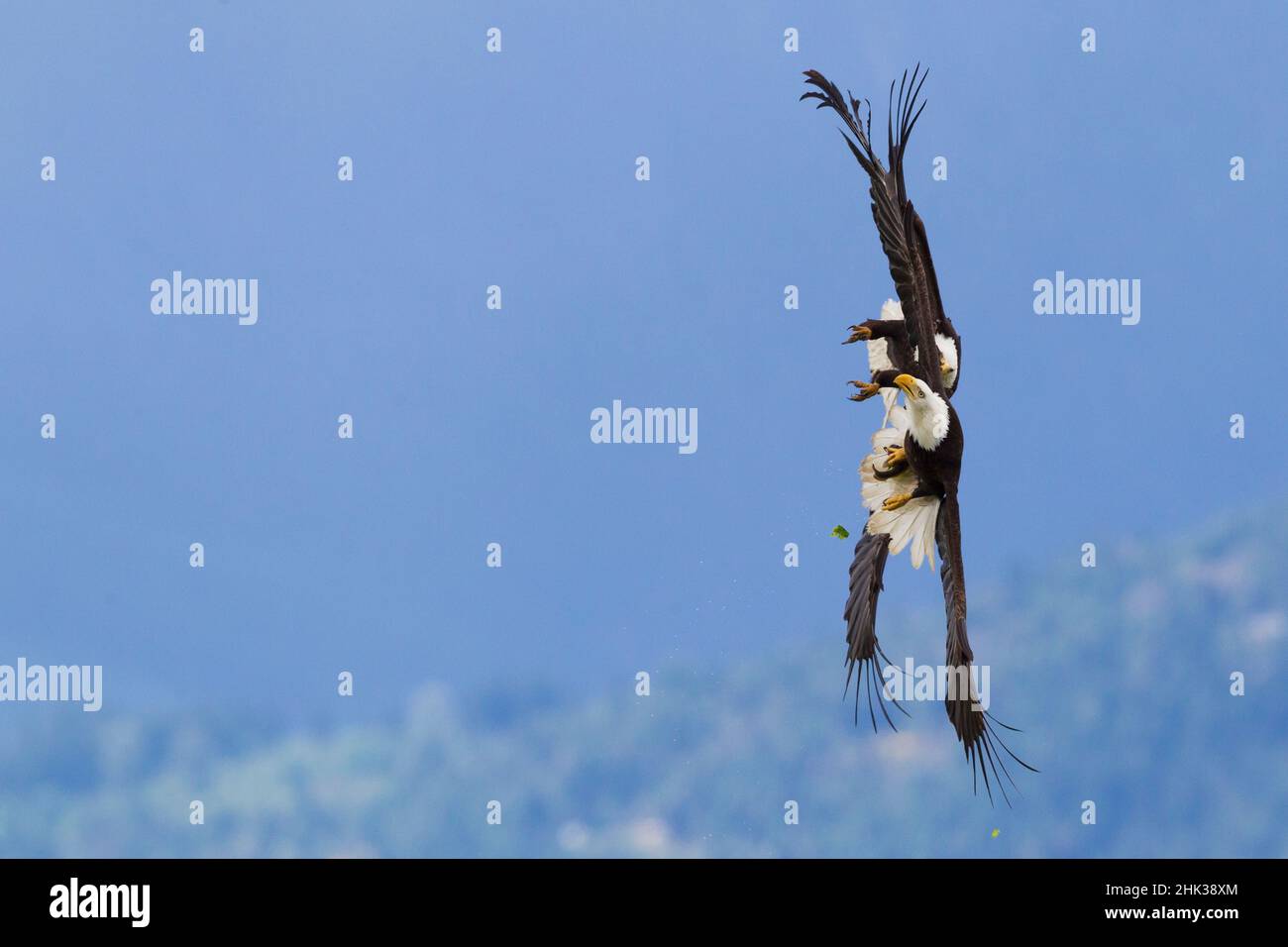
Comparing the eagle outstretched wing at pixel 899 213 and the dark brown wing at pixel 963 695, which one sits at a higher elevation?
the eagle outstretched wing at pixel 899 213

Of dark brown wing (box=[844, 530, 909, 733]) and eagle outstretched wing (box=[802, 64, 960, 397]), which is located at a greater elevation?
eagle outstretched wing (box=[802, 64, 960, 397])

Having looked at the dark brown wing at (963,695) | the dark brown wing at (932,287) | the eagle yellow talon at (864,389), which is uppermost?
the dark brown wing at (932,287)

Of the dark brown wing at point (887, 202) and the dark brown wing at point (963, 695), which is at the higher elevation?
the dark brown wing at point (887, 202)

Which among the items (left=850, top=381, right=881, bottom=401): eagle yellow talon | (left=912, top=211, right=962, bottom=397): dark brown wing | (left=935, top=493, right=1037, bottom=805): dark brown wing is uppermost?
(left=912, top=211, right=962, bottom=397): dark brown wing

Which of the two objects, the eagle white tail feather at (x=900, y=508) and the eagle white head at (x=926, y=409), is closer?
the eagle white head at (x=926, y=409)

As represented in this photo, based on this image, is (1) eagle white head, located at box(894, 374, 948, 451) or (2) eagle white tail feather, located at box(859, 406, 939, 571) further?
(2) eagle white tail feather, located at box(859, 406, 939, 571)
